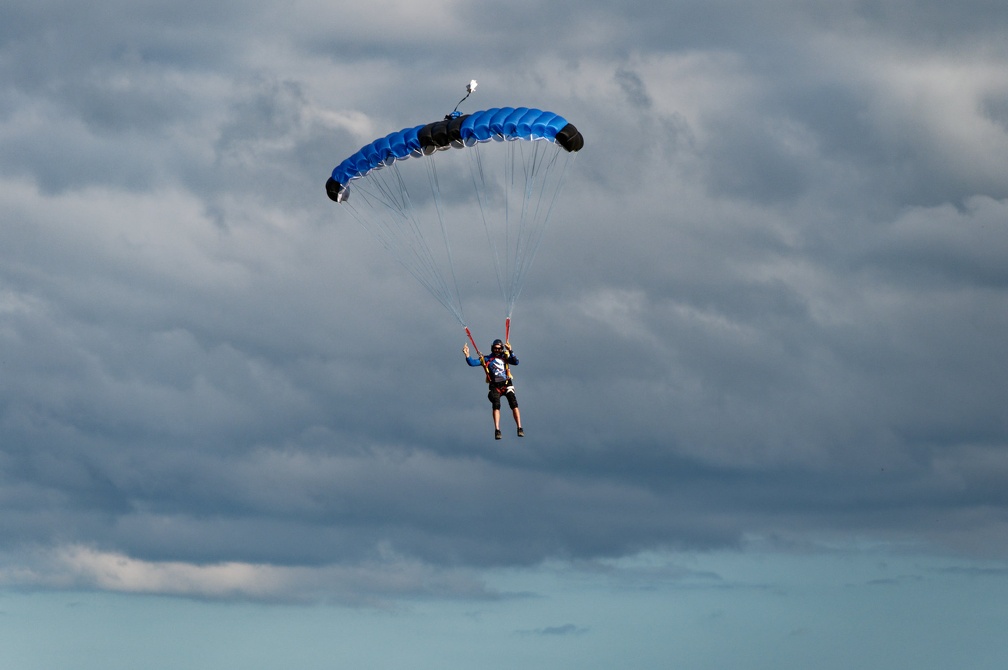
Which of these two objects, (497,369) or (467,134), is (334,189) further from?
(497,369)

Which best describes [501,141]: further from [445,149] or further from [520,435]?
[520,435]

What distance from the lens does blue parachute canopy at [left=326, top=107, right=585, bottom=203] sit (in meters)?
106

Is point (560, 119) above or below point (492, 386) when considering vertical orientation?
above

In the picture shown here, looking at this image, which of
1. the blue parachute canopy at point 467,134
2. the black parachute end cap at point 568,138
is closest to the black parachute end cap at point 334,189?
the blue parachute canopy at point 467,134

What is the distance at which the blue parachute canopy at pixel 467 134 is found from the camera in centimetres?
10631

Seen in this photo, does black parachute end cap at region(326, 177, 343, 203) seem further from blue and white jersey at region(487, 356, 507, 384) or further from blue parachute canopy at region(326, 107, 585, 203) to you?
blue and white jersey at region(487, 356, 507, 384)

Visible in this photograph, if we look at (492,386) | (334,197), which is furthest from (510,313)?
(334,197)

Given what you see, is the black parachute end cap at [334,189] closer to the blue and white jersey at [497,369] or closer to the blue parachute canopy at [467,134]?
the blue parachute canopy at [467,134]

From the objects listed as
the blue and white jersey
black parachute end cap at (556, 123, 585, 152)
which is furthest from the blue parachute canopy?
the blue and white jersey

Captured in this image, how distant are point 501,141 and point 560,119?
8.69 feet

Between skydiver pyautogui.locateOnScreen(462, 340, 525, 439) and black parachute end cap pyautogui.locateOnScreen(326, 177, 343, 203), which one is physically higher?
black parachute end cap pyautogui.locateOnScreen(326, 177, 343, 203)

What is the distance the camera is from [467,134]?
351 ft

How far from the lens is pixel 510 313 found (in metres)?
104

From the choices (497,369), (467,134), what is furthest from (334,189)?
(497,369)
